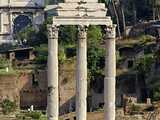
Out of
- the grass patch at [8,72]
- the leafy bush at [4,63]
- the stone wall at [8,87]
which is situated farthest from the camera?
the leafy bush at [4,63]

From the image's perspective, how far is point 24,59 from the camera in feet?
237

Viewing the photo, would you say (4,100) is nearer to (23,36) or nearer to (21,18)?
(23,36)

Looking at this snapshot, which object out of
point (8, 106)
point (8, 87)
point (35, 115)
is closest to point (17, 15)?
point (8, 87)

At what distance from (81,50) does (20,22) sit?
212 feet

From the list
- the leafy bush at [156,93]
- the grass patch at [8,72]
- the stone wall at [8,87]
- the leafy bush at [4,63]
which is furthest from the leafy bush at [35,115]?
the leafy bush at [4,63]

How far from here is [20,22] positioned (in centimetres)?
10262

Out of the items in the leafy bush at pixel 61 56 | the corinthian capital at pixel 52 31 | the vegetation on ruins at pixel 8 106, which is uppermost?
the corinthian capital at pixel 52 31

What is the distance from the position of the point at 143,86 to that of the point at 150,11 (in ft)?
60.6

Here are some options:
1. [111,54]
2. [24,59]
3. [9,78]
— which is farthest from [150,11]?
[111,54]

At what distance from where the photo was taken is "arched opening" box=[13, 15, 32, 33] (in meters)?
101

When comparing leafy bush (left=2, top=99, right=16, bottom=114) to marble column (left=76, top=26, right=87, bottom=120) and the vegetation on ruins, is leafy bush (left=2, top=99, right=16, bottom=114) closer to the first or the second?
the vegetation on ruins

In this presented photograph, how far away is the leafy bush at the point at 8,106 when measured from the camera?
61.8 metres

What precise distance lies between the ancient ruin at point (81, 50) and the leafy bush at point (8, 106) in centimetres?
2355

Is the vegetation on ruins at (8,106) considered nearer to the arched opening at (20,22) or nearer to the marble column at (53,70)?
the marble column at (53,70)
